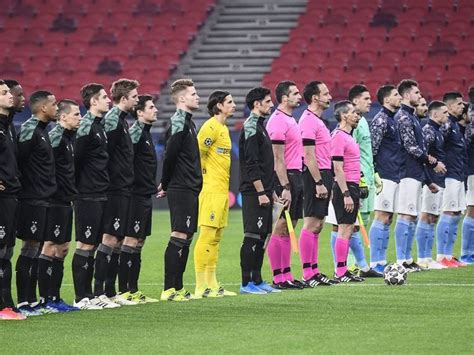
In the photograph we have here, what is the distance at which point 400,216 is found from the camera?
1672 cm

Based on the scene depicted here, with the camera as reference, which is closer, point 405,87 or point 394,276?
point 394,276

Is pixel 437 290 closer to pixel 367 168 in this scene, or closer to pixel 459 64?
pixel 367 168

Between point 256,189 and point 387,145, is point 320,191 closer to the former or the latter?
point 256,189

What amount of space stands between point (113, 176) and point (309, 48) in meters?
21.0

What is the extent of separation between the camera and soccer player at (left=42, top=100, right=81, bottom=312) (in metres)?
12.3

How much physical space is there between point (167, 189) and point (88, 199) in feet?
3.74

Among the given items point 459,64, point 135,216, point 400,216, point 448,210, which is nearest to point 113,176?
Answer: point 135,216

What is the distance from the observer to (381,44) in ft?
108

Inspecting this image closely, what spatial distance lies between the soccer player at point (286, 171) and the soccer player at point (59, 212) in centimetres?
273

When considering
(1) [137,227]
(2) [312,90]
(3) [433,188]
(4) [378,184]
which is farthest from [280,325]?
(3) [433,188]

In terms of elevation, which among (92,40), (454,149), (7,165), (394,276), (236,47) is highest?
→ (92,40)

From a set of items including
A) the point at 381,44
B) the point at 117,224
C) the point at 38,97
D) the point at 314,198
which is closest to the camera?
the point at 38,97

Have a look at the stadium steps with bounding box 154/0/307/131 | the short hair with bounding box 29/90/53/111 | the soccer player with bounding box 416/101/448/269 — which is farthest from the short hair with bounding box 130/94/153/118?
the stadium steps with bounding box 154/0/307/131

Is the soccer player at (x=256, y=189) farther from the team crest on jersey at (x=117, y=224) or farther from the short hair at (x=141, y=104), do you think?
the team crest on jersey at (x=117, y=224)
